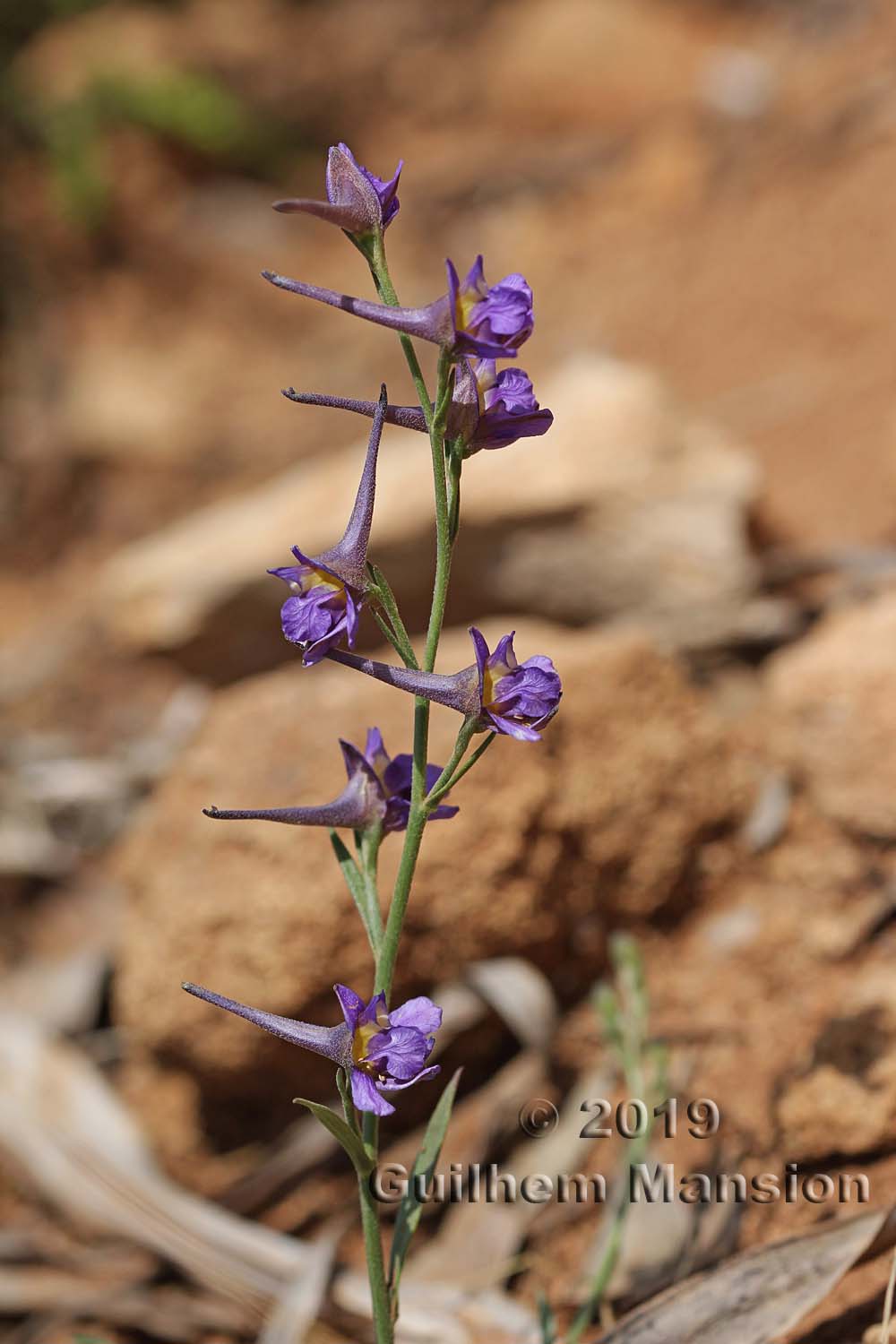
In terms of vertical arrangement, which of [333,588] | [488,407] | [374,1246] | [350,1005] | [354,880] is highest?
[488,407]

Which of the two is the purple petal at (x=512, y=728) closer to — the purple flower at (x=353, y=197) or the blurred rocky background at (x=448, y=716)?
the purple flower at (x=353, y=197)

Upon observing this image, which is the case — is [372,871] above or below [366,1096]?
above

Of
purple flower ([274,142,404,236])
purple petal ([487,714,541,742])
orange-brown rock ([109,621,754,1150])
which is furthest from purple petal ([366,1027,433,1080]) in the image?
orange-brown rock ([109,621,754,1150])

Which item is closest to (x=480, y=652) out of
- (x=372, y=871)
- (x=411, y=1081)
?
(x=372, y=871)

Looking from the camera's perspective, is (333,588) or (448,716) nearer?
(333,588)

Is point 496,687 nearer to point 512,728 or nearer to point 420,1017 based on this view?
point 512,728

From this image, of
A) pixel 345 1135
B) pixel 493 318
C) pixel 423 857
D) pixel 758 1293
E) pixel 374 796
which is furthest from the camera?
pixel 423 857

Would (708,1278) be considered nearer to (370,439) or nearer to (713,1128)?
(713,1128)

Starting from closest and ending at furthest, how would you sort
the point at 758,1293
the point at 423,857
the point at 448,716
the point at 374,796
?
the point at 374,796 → the point at 758,1293 → the point at 423,857 → the point at 448,716
